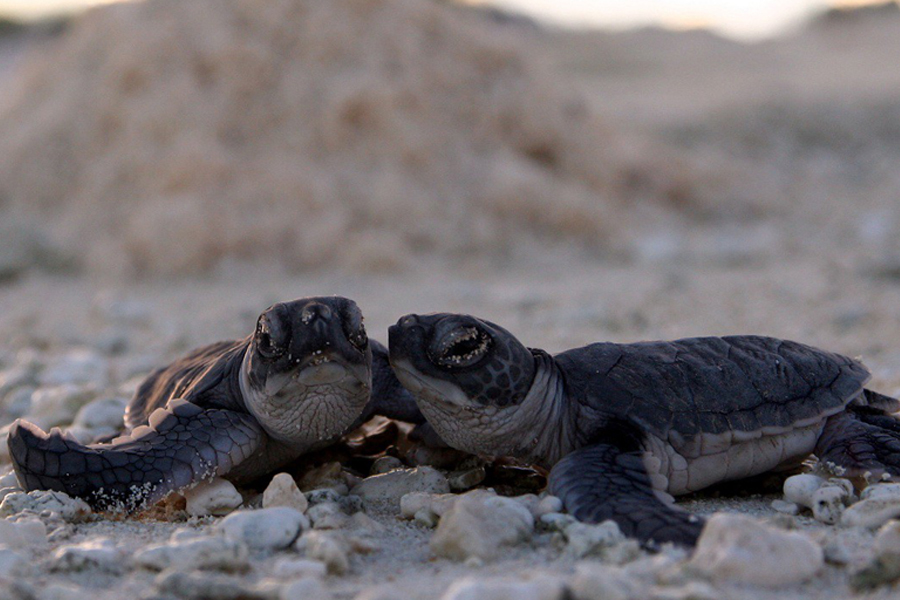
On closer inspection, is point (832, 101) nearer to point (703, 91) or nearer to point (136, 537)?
point (703, 91)

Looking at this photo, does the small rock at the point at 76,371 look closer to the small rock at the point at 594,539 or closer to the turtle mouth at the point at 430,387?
the turtle mouth at the point at 430,387

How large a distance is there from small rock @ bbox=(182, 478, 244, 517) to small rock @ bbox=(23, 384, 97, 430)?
1.23 meters

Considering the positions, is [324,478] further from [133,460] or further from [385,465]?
[133,460]

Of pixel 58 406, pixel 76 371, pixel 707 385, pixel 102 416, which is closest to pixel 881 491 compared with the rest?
pixel 707 385

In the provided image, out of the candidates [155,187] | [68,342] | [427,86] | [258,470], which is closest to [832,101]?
[427,86]

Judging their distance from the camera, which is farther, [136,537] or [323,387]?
[323,387]

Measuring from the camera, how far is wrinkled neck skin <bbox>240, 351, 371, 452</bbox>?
2.26 m

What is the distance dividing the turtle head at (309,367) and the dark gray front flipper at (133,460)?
0.13m

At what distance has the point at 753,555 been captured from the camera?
65.0 inches

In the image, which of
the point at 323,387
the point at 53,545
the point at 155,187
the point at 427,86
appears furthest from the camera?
the point at 427,86

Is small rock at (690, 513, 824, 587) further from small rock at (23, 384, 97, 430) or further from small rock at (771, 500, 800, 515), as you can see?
small rock at (23, 384, 97, 430)

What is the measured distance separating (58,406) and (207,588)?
2001 mm

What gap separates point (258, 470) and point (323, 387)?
1.45 feet

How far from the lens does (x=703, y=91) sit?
Answer: 18.5 metres
